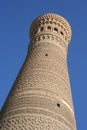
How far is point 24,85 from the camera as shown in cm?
683

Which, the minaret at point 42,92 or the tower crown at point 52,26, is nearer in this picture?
the minaret at point 42,92

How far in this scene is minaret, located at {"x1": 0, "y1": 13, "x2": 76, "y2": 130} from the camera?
6016 millimetres

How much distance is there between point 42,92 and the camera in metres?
6.55

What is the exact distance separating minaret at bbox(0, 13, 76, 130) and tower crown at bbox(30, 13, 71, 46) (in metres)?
0.05

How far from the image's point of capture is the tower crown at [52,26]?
8821 millimetres

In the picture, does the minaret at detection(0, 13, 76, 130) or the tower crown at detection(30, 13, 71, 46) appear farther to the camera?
the tower crown at detection(30, 13, 71, 46)

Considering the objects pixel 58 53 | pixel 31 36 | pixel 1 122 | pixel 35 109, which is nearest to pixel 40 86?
pixel 35 109

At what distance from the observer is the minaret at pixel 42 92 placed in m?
6.02

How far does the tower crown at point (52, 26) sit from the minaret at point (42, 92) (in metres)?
0.05

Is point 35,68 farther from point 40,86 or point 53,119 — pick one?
point 53,119

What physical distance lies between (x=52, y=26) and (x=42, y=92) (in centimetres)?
286

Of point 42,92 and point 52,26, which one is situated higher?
point 52,26

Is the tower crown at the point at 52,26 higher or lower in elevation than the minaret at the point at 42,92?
higher

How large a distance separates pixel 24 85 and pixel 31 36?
263cm
